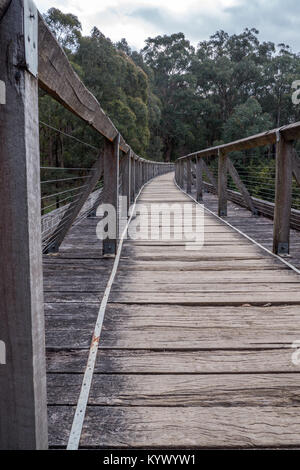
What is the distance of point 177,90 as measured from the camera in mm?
46125

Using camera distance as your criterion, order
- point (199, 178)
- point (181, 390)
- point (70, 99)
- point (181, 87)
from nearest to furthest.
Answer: point (181, 390) → point (70, 99) → point (199, 178) → point (181, 87)

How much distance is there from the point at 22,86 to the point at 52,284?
1.78m

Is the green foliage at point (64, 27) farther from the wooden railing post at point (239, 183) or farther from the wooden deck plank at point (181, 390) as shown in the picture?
the wooden deck plank at point (181, 390)

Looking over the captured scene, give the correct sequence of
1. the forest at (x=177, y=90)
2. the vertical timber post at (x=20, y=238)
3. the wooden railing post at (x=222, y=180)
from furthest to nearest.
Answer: the forest at (x=177, y=90) → the wooden railing post at (x=222, y=180) → the vertical timber post at (x=20, y=238)

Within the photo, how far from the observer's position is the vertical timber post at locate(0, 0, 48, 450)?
0.86 metres

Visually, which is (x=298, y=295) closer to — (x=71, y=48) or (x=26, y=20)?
(x=26, y=20)

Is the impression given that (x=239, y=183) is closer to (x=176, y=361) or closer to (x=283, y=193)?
(x=283, y=193)

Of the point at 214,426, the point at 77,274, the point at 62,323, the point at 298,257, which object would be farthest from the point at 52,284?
the point at 298,257

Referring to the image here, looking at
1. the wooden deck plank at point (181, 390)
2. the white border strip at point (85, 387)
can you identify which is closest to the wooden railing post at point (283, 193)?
the white border strip at point (85, 387)

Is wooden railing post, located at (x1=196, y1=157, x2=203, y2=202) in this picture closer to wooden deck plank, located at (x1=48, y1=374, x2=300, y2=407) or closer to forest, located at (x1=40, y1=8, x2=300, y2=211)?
wooden deck plank, located at (x1=48, y1=374, x2=300, y2=407)

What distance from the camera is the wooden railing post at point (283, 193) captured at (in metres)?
3.10

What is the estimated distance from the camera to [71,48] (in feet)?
84.9

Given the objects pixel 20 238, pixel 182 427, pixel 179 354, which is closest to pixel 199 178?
pixel 179 354

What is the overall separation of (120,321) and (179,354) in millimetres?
413
